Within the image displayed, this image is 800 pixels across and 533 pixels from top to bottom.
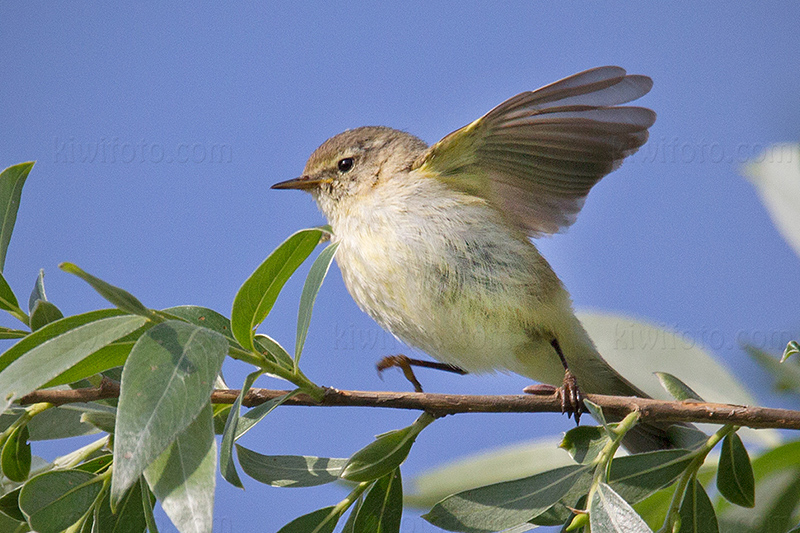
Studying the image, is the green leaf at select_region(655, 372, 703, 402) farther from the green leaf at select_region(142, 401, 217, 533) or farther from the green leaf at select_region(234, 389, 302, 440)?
the green leaf at select_region(142, 401, 217, 533)

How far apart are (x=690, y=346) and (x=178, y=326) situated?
1.73 m

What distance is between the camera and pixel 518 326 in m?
2.34

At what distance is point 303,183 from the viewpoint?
9.78 ft

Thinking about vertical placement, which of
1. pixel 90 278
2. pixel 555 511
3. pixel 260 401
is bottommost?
pixel 555 511

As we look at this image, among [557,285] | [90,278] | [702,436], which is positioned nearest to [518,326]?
[557,285]

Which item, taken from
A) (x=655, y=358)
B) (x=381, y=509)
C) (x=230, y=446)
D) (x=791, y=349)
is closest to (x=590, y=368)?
(x=655, y=358)

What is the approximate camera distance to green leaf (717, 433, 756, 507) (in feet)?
4.83

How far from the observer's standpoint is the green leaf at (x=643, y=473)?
1404 mm

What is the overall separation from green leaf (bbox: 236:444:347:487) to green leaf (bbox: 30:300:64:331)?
0.41m

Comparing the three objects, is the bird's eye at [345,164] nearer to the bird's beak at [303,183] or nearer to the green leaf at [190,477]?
the bird's beak at [303,183]

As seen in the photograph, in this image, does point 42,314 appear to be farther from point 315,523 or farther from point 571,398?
point 571,398

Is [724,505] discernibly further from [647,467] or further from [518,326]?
[518,326]

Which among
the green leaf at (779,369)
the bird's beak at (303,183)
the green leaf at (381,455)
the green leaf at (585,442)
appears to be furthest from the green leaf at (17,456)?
the bird's beak at (303,183)

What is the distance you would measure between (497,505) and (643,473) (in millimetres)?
302
